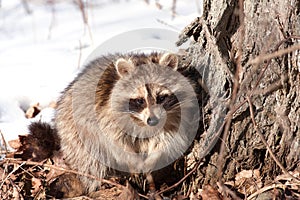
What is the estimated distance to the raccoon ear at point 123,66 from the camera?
11.9ft

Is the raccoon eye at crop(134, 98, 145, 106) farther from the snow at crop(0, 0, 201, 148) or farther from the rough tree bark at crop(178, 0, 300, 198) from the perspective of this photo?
the snow at crop(0, 0, 201, 148)

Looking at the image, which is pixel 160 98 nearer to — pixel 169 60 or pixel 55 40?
pixel 169 60

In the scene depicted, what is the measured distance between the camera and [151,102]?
3525mm

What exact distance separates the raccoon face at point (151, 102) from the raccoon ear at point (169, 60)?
0.50ft

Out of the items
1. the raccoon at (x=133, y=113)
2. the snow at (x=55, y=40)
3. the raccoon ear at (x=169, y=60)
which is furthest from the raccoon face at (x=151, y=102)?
the snow at (x=55, y=40)

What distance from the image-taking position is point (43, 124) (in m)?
4.22

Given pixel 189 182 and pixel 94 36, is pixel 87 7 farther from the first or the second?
pixel 189 182

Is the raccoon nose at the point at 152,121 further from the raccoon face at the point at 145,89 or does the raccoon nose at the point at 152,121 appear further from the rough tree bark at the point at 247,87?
the rough tree bark at the point at 247,87

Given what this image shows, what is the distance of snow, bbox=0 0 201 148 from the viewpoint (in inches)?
193

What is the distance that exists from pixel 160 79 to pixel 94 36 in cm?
237

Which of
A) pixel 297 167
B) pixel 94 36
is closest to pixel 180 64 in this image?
pixel 297 167

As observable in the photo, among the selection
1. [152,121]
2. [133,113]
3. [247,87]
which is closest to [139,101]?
[133,113]

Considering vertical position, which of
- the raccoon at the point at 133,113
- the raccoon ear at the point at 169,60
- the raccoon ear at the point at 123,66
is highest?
the raccoon ear at the point at 169,60

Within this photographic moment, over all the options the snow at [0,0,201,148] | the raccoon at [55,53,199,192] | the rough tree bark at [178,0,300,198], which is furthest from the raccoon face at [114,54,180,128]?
the snow at [0,0,201,148]
